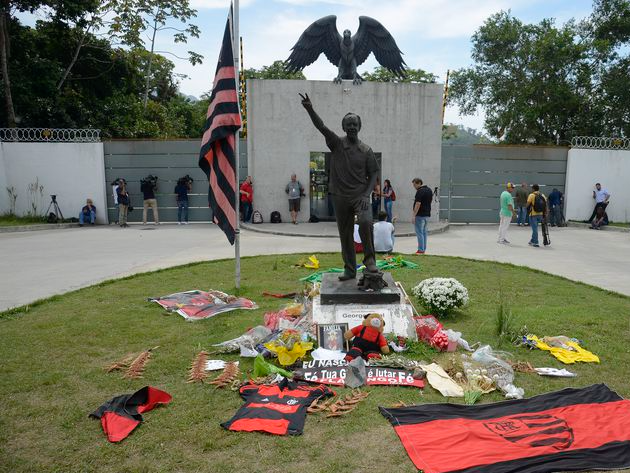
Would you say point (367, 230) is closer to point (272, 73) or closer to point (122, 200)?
point (122, 200)

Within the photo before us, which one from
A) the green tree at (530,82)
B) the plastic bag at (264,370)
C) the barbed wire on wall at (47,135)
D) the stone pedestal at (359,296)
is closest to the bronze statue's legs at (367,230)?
the stone pedestal at (359,296)

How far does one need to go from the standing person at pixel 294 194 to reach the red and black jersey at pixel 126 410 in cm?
1360

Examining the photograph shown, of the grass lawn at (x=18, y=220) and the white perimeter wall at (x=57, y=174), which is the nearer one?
the grass lawn at (x=18, y=220)

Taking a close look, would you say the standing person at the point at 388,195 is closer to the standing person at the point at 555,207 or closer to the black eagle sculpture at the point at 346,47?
the black eagle sculpture at the point at 346,47

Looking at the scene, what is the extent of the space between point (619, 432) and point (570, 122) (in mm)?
28325

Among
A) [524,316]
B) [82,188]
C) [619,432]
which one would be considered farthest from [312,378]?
[82,188]

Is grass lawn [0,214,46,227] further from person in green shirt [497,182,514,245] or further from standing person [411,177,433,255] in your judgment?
person in green shirt [497,182,514,245]

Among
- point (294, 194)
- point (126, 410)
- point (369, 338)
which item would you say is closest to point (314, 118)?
point (369, 338)

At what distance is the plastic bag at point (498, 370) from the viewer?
4.52 metres

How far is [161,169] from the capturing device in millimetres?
19297

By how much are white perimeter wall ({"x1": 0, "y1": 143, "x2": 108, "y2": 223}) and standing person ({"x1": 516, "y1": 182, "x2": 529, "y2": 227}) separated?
1563 cm

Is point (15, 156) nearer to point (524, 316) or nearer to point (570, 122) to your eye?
point (524, 316)

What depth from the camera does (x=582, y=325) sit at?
6539 millimetres

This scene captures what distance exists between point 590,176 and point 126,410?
1976 cm
